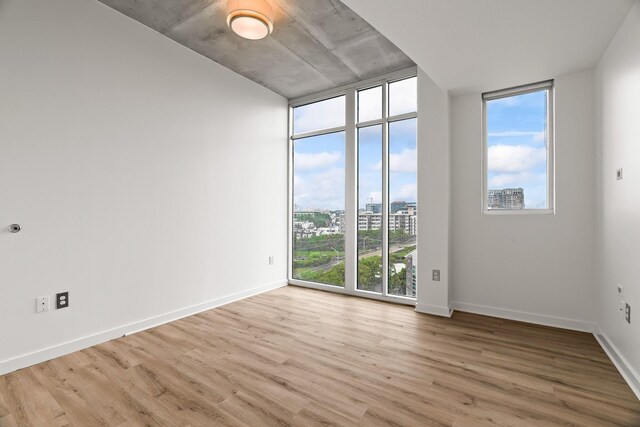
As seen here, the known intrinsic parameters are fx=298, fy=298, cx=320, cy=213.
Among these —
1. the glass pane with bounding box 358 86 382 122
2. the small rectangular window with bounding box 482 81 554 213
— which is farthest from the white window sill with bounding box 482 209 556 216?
the glass pane with bounding box 358 86 382 122

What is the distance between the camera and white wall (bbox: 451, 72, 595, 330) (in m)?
2.83

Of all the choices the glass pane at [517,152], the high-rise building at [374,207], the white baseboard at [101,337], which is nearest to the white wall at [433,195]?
the glass pane at [517,152]

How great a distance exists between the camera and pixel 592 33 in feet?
7.26

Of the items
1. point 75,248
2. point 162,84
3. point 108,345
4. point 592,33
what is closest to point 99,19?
point 162,84

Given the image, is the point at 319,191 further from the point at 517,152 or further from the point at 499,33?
the point at 499,33

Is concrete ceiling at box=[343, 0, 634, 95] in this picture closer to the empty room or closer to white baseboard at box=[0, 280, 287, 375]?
the empty room

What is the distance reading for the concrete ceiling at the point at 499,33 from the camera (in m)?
1.92

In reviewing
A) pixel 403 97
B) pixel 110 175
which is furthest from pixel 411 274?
pixel 110 175

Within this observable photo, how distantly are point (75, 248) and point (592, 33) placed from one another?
171 inches

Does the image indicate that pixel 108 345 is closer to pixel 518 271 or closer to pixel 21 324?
pixel 21 324

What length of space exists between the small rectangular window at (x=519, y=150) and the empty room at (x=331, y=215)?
0.02 meters

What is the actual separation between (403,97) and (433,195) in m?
1.38

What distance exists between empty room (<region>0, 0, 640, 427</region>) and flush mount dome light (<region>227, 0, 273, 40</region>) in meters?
0.03

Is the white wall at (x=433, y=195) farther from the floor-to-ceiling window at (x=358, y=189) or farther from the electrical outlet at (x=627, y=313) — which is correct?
the electrical outlet at (x=627, y=313)
